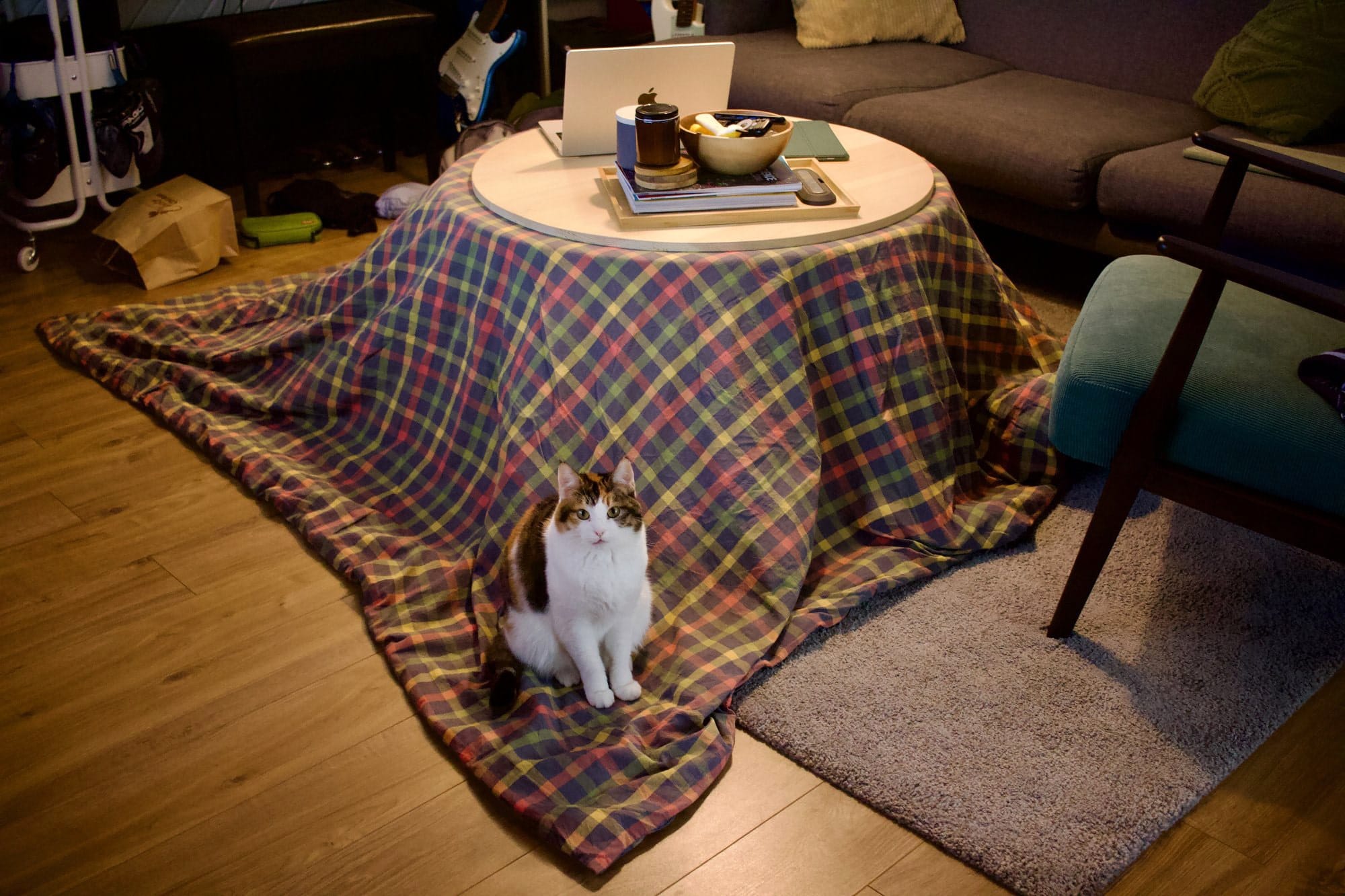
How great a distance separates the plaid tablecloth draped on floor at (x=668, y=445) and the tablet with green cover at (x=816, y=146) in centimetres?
21

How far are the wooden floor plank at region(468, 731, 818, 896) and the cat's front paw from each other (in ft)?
0.61

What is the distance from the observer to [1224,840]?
1.42 m

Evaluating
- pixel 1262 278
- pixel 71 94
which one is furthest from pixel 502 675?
pixel 71 94

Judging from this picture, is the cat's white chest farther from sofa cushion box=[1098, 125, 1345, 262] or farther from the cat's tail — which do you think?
sofa cushion box=[1098, 125, 1345, 262]

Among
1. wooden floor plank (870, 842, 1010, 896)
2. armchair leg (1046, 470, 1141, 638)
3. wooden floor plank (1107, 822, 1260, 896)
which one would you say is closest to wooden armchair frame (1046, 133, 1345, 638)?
armchair leg (1046, 470, 1141, 638)

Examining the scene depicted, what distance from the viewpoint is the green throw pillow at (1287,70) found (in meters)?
2.57

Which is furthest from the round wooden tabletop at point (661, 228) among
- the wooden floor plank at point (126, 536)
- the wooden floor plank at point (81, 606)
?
the wooden floor plank at point (81, 606)

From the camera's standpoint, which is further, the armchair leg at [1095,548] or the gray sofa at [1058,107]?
the gray sofa at [1058,107]

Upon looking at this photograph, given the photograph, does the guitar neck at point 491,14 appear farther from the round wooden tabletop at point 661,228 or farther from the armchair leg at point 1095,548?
A: the armchair leg at point 1095,548

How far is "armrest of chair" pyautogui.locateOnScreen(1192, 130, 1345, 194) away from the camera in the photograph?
1641mm

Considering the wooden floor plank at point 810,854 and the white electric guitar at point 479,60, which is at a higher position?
the white electric guitar at point 479,60

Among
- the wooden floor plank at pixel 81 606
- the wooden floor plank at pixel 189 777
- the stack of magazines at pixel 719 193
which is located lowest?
the wooden floor plank at pixel 189 777

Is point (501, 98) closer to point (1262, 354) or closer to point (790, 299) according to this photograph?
point (790, 299)

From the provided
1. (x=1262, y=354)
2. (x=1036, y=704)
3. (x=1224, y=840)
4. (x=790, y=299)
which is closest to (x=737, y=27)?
(x=790, y=299)
